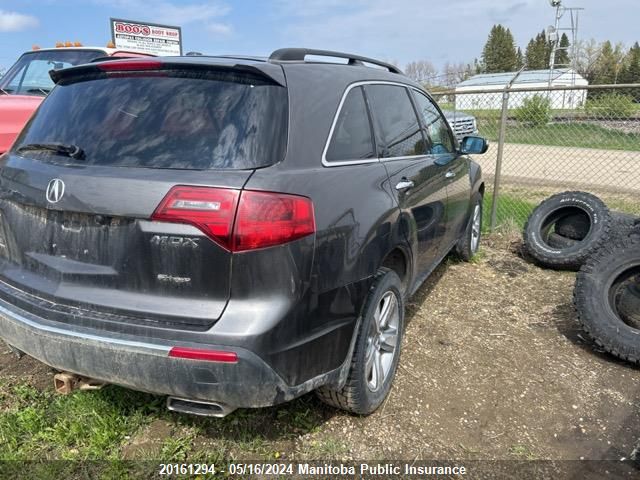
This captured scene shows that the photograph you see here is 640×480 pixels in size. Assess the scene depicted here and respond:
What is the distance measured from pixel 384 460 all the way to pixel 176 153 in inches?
70.7

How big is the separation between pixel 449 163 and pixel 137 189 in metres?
2.87

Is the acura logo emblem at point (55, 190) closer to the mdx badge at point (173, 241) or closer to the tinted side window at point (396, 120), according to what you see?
the mdx badge at point (173, 241)

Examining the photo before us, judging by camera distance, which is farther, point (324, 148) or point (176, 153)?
point (324, 148)

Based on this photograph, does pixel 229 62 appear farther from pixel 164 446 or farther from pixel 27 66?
pixel 27 66

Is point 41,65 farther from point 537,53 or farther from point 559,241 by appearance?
point 537,53

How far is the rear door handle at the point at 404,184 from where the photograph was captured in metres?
2.91

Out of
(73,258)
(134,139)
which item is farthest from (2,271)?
(134,139)

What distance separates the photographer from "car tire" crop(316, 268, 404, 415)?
2.52 m

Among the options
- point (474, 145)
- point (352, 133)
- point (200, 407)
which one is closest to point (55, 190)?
point (200, 407)

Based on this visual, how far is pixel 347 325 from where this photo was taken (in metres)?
2.35

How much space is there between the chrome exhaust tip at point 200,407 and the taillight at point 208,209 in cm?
70

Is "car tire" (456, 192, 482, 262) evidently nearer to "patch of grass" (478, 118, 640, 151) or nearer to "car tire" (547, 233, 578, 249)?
"car tire" (547, 233, 578, 249)

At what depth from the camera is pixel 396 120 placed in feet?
10.9

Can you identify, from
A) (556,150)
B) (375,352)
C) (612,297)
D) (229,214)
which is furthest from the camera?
(556,150)
